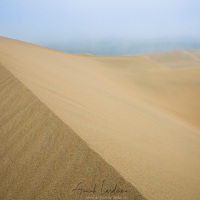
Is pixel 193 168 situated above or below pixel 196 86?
above

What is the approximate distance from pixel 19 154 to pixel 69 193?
22.8 inches

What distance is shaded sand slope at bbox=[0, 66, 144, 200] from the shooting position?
4.33 ft

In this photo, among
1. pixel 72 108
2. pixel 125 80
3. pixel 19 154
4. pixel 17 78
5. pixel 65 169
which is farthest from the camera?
pixel 125 80

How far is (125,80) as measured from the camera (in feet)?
26.8

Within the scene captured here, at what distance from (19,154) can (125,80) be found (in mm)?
6881

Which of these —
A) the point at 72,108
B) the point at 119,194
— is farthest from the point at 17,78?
the point at 119,194

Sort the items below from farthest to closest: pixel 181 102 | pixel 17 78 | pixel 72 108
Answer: pixel 181 102 → pixel 17 78 → pixel 72 108

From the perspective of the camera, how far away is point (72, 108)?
2.21m

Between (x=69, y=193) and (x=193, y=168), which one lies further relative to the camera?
(x=193, y=168)

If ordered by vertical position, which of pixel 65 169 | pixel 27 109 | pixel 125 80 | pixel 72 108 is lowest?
pixel 125 80

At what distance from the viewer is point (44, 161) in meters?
1.51

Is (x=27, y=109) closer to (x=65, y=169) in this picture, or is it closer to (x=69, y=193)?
(x=65, y=169)

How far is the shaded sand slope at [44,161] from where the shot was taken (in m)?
1.32

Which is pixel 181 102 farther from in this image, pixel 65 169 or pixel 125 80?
pixel 65 169
